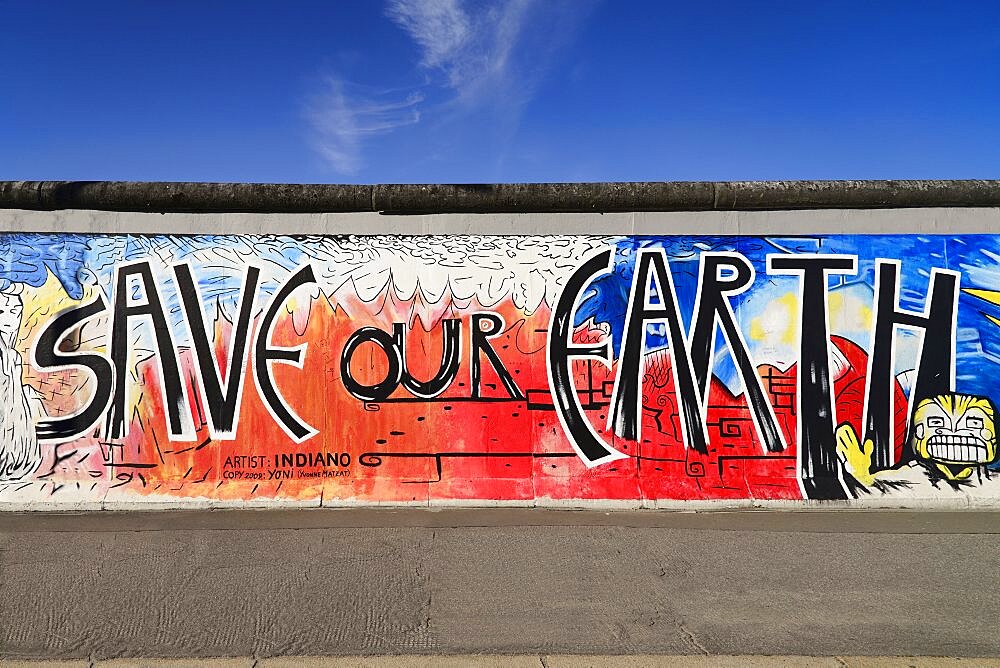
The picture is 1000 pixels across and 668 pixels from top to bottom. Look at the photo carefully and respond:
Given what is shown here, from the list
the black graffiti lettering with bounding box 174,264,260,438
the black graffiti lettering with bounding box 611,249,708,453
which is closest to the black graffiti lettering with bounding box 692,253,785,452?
the black graffiti lettering with bounding box 611,249,708,453

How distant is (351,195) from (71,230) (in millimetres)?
2689

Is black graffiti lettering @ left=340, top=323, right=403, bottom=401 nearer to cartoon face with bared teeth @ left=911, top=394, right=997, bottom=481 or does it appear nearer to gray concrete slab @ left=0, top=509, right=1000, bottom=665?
gray concrete slab @ left=0, top=509, right=1000, bottom=665

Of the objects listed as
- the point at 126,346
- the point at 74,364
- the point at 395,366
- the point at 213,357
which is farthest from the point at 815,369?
the point at 74,364

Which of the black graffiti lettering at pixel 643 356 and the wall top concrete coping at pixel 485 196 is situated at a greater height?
the wall top concrete coping at pixel 485 196

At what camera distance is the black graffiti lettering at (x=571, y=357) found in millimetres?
6371

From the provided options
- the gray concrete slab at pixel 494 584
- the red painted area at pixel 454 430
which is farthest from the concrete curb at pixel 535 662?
the red painted area at pixel 454 430

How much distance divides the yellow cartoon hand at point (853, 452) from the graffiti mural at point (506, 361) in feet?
0.08

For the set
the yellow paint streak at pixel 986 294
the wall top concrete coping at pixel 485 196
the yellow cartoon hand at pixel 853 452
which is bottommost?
the yellow cartoon hand at pixel 853 452

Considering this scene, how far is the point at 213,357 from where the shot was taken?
6375 mm

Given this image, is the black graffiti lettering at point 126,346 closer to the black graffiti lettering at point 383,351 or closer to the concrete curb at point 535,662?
the black graffiti lettering at point 383,351

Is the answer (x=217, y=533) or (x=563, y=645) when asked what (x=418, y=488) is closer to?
(x=217, y=533)

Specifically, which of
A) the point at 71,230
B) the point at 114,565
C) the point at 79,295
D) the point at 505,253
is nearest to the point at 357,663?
the point at 114,565

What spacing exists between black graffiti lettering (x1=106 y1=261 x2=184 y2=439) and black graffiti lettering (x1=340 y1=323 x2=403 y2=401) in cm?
155

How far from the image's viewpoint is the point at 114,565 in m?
4.71
